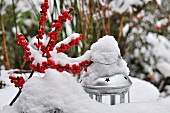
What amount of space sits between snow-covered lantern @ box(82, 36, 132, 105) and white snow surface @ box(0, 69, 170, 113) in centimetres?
8

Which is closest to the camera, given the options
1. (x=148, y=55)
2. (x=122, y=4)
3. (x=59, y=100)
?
(x=59, y=100)

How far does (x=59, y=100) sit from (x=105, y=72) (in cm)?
18

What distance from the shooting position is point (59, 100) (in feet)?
2.26

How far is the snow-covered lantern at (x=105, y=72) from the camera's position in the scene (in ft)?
2.69

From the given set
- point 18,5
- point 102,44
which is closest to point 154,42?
point 18,5

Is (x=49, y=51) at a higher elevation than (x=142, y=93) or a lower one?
higher

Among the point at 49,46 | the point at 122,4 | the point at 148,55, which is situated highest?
the point at 122,4

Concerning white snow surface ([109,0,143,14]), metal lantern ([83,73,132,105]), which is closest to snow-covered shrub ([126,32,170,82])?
white snow surface ([109,0,143,14])

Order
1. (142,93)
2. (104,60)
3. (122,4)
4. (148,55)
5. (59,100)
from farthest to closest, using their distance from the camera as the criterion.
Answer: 1. (148,55)
2. (122,4)
3. (142,93)
4. (104,60)
5. (59,100)

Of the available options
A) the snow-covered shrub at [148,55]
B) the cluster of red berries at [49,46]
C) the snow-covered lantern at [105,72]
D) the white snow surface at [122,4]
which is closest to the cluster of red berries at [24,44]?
the cluster of red berries at [49,46]

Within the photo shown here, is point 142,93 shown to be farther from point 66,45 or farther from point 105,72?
point 66,45

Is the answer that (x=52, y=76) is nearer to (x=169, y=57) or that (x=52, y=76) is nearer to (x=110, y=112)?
(x=110, y=112)

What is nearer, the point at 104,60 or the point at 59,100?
the point at 59,100

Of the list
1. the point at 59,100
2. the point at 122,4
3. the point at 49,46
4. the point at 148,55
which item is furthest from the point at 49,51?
the point at 148,55
